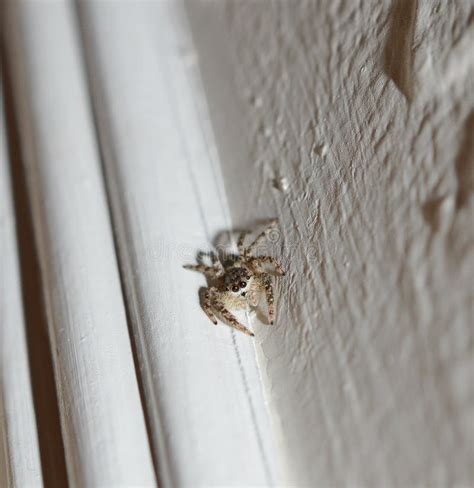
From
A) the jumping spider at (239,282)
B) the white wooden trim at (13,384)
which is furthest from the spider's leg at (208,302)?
the white wooden trim at (13,384)

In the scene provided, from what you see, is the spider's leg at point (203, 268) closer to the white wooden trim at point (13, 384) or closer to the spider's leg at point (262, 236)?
the spider's leg at point (262, 236)

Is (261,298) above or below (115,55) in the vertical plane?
below

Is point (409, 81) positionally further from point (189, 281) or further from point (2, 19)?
point (2, 19)

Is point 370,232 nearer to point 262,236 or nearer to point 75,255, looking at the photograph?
point 262,236

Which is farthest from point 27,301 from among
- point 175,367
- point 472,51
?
point 472,51

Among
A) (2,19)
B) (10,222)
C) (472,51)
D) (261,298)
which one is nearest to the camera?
(472,51)

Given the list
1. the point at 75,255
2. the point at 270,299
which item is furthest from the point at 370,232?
the point at 75,255

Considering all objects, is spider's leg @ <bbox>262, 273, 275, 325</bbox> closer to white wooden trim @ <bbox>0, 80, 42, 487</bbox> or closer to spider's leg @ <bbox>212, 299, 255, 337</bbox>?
spider's leg @ <bbox>212, 299, 255, 337</bbox>
